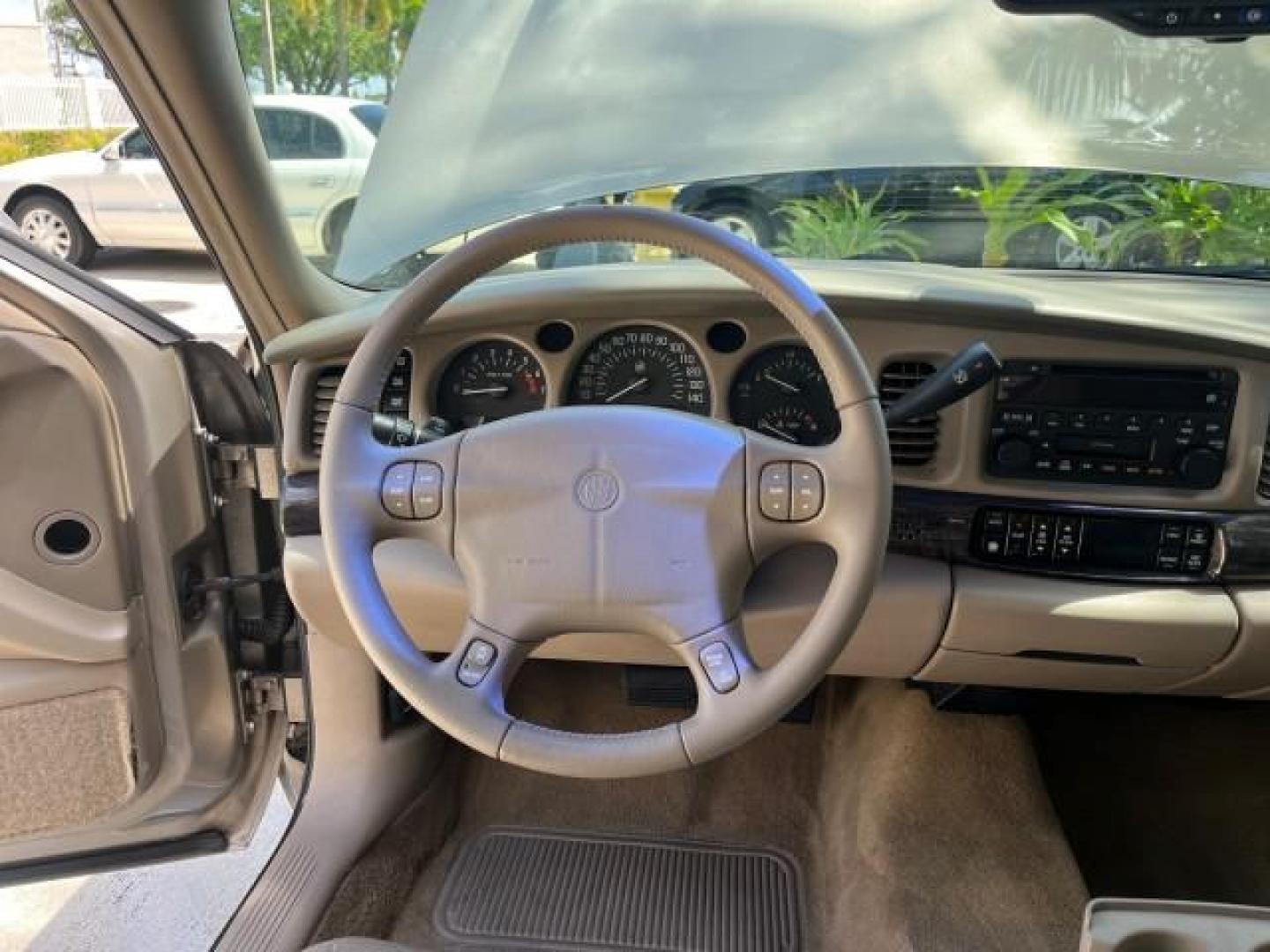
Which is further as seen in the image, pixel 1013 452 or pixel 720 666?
pixel 1013 452

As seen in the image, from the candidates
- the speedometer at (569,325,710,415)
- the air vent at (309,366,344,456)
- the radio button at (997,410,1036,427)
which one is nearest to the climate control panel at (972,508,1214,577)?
the radio button at (997,410,1036,427)

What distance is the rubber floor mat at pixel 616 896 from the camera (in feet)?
6.08

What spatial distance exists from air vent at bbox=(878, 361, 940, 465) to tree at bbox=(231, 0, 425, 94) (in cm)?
87

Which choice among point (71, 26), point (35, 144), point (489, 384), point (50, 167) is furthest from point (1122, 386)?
point (35, 144)

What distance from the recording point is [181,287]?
2.67 meters

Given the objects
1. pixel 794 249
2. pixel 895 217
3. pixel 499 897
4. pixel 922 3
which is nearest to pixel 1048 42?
pixel 922 3

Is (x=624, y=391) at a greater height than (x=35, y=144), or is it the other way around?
(x=35, y=144)

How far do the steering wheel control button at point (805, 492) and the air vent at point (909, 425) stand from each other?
430 mm

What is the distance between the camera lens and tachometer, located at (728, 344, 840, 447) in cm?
154

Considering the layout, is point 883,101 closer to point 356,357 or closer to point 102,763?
point 356,357

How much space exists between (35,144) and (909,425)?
4376mm

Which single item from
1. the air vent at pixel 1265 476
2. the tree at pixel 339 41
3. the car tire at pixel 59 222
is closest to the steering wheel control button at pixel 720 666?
the air vent at pixel 1265 476

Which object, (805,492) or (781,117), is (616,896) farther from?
(781,117)

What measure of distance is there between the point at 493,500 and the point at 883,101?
0.94 meters
